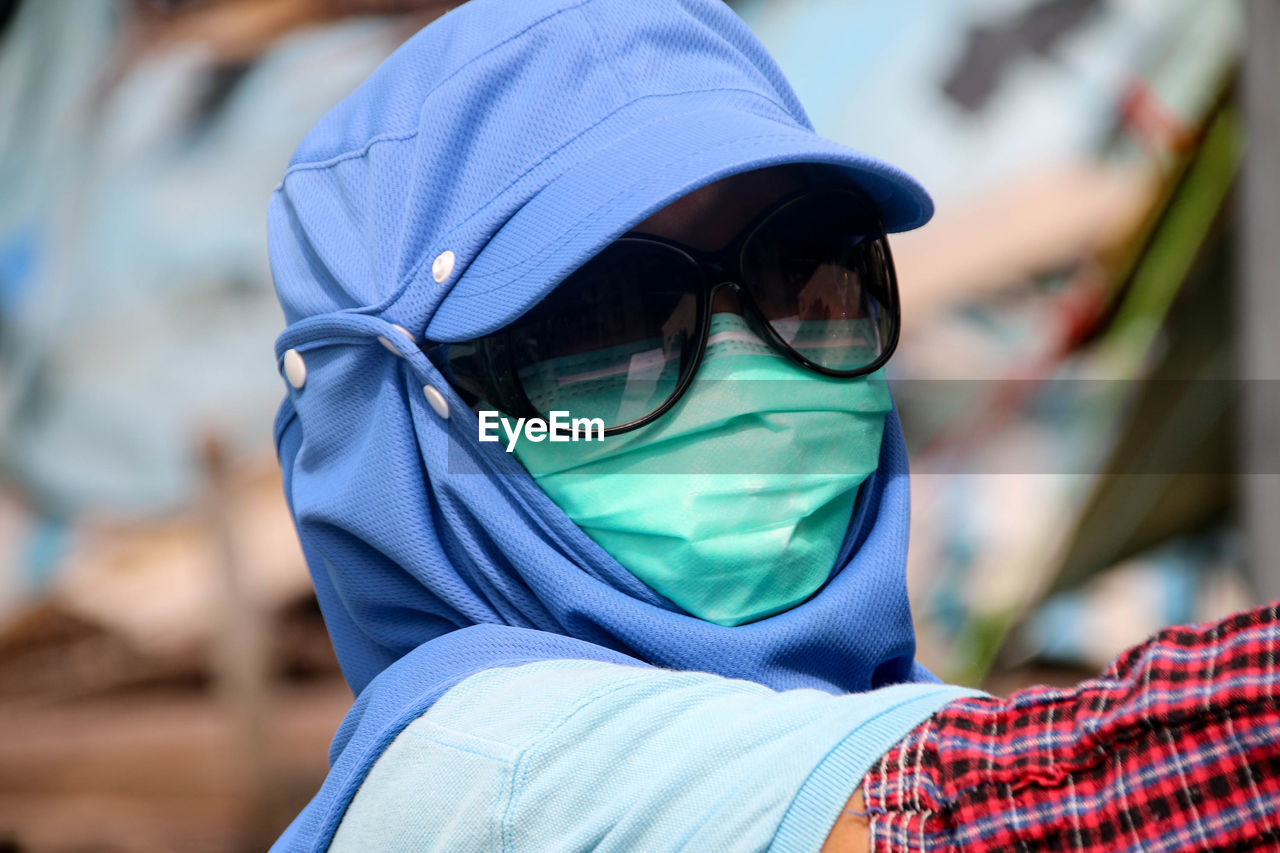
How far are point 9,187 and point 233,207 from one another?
68 centimetres

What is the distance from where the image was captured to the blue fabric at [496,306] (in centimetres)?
88

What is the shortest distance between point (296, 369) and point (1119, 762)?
2.64 feet

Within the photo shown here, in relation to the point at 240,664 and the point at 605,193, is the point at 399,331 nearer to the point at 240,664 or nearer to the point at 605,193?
the point at 605,193

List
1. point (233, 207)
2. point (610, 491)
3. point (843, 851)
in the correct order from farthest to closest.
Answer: point (233, 207) → point (610, 491) → point (843, 851)

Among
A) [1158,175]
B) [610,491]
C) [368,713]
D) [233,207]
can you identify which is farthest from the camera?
[233,207]

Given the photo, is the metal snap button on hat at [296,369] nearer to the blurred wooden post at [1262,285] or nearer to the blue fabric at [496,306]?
the blue fabric at [496,306]

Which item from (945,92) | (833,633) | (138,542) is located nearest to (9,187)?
(138,542)

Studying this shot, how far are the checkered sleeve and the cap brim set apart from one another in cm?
44

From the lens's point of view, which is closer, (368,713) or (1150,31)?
(368,713)

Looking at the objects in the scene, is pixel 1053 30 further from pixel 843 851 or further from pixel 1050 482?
pixel 843 851

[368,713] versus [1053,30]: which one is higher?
[1053,30]

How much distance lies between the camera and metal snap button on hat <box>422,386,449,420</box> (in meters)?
0.93

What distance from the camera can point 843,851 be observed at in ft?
1.90
